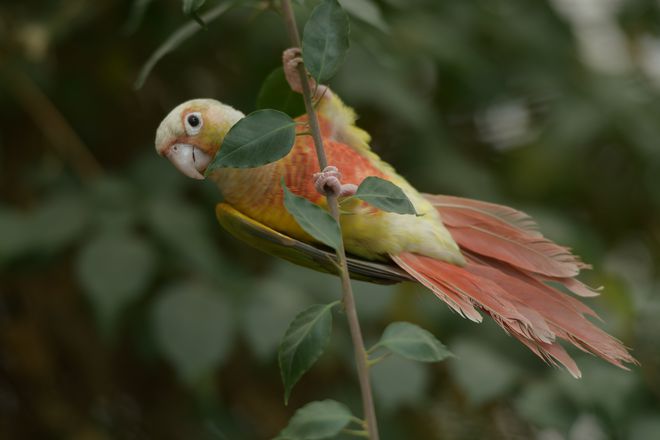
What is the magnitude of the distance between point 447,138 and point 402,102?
0.34 meters

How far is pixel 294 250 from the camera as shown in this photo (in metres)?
0.67

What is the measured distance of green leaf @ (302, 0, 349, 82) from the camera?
0.55m

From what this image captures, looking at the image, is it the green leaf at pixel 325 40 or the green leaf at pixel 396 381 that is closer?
the green leaf at pixel 325 40

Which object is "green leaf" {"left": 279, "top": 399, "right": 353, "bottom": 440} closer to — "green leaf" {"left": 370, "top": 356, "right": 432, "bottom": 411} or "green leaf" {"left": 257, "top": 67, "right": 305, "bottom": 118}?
"green leaf" {"left": 257, "top": 67, "right": 305, "bottom": 118}

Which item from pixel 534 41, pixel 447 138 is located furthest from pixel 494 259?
pixel 534 41

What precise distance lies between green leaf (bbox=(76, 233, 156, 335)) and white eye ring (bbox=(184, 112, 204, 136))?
59 cm

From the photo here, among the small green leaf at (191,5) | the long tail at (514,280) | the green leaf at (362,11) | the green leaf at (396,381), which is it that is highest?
the small green leaf at (191,5)

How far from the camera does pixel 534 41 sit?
1.79 m

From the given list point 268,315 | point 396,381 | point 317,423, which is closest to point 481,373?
point 396,381

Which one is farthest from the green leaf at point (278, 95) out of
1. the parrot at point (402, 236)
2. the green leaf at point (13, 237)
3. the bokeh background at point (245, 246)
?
the green leaf at point (13, 237)

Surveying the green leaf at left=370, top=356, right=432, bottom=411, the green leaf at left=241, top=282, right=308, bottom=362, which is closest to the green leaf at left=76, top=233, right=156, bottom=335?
the green leaf at left=241, top=282, right=308, bottom=362

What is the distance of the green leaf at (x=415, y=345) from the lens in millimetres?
607

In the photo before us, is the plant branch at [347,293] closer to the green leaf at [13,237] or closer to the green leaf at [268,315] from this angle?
the green leaf at [268,315]

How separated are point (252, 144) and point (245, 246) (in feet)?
3.77
